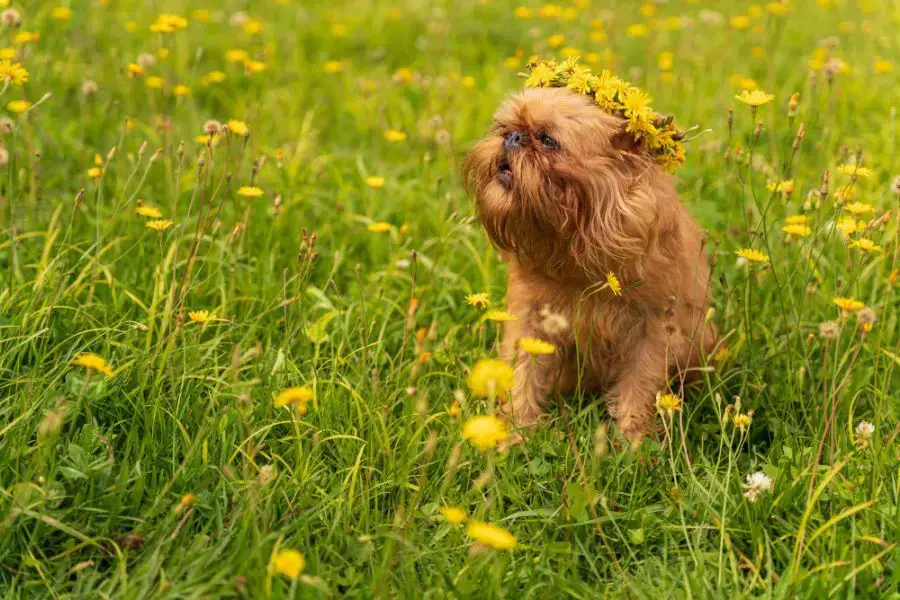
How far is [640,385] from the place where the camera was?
3.16 metres

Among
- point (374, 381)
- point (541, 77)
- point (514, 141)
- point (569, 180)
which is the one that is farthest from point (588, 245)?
point (374, 381)

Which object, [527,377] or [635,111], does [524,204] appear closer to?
[635,111]

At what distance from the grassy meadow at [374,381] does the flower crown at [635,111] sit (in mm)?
297

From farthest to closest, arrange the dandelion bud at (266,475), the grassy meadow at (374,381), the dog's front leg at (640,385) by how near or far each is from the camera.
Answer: the dog's front leg at (640,385)
the grassy meadow at (374,381)
the dandelion bud at (266,475)

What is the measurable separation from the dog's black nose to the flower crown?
231mm

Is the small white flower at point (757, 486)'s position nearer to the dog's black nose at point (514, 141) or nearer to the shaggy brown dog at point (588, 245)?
the shaggy brown dog at point (588, 245)

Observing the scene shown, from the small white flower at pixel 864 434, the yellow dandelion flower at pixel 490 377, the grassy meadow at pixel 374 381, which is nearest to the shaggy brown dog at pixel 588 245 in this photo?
the grassy meadow at pixel 374 381

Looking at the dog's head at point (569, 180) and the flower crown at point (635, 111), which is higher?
the flower crown at point (635, 111)

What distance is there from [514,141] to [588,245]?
Result: 365 millimetres

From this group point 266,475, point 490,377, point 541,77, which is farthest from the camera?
point 541,77

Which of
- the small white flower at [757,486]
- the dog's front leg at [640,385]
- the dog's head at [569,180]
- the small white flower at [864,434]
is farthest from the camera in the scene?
the dog's front leg at [640,385]

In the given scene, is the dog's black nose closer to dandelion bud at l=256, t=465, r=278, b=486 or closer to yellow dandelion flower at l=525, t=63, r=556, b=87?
yellow dandelion flower at l=525, t=63, r=556, b=87

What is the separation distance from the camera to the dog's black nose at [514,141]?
2.79m

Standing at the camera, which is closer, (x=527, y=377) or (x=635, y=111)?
(x=635, y=111)
